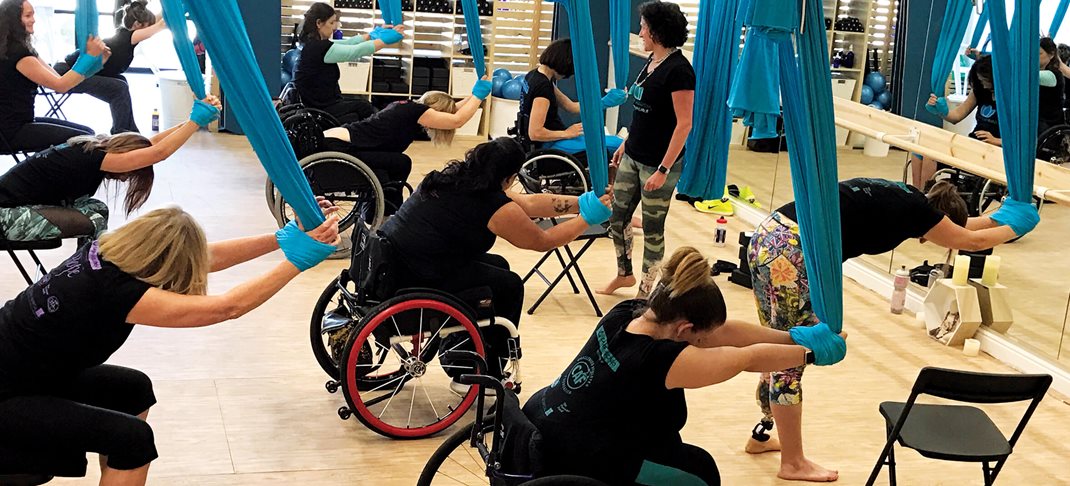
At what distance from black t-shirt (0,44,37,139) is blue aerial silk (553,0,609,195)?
3.42 meters

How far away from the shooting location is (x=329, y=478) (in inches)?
151

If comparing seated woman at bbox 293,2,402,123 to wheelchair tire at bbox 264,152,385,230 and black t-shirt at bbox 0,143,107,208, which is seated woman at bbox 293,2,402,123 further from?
black t-shirt at bbox 0,143,107,208

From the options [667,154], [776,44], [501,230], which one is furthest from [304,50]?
[776,44]

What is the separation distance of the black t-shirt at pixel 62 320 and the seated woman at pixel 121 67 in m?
5.41

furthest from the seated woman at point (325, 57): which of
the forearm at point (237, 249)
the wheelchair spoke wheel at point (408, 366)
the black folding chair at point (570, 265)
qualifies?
the forearm at point (237, 249)

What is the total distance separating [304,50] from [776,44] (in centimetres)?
451

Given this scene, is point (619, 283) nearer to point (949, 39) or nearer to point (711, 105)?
point (711, 105)

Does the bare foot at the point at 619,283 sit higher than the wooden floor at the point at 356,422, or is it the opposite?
the bare foot at the point at 619,283

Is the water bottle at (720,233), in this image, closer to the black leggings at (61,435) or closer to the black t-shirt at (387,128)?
the black t-shirt at (387,128)

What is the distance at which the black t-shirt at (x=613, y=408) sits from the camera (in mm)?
2902

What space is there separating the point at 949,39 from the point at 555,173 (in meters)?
2.39

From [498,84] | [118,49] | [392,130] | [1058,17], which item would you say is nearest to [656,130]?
[392,130]

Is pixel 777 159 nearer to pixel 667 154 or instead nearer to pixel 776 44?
pixel 667 154

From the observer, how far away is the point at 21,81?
6246 millimetres
